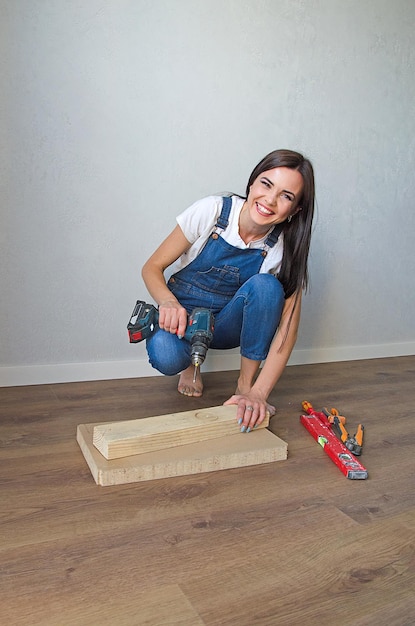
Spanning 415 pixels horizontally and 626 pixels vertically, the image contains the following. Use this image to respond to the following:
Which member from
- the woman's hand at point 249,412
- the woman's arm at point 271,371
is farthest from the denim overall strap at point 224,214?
the woman's hand at point 249,412

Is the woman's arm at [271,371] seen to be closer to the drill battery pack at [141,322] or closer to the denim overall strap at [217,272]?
the denim overall strap at [217,272]

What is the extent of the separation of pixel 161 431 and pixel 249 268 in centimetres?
74

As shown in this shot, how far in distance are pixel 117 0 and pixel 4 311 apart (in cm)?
116

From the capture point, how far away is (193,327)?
1.81 metres

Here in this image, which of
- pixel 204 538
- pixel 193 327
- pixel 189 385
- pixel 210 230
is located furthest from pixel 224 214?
pixel 204 538

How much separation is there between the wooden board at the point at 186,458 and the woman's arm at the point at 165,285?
1.12ft

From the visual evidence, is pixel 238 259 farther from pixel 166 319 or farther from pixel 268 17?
pixel 268 17

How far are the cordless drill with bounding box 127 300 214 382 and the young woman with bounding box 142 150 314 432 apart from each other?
0.06 metres

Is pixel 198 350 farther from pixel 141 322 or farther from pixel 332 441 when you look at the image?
pixel 332 441

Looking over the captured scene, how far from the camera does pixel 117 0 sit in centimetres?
220

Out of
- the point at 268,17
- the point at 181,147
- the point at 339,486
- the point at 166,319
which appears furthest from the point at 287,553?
the point at 268,17

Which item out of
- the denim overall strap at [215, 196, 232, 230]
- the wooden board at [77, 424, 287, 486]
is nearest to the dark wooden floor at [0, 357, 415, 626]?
the wooden board at [77, 424, 287, 486]

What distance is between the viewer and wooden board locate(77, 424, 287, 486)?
5.00 ft

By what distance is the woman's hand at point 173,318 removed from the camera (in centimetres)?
179
